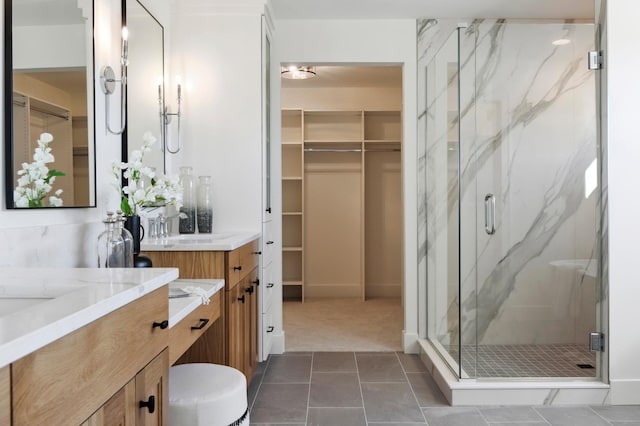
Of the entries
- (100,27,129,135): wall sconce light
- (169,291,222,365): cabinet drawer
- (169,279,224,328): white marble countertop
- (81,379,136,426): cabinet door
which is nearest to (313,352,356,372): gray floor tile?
(169,291,222,365): cabinet drawer

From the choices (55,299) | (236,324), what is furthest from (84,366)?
(236,324)

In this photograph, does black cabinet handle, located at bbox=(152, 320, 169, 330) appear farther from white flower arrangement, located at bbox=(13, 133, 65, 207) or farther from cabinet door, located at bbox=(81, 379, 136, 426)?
white flower arrangement, located at bbox=(13, 133, 65, 207)

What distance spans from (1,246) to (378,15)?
3.06 metres

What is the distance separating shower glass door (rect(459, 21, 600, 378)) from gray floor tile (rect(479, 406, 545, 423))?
0.23 metres

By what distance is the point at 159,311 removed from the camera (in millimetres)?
1308

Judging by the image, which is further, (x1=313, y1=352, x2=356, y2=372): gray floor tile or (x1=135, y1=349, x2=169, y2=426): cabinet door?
(x1=313, y1=352, x2=356, y2=372): gray floor tile


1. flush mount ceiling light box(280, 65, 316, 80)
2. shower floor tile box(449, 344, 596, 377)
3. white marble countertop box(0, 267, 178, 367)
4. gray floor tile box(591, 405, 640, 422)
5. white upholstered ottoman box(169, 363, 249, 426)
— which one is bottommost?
gray floor tile box(591, 405, 640, 422)

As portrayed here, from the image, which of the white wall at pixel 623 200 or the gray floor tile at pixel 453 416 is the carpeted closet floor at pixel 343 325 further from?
the white wall at pixel 623 200

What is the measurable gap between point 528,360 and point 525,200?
0.95 meters

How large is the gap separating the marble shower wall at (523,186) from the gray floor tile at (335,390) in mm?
687

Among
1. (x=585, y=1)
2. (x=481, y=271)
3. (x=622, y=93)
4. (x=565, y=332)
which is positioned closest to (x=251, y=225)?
(x=481, y=271)

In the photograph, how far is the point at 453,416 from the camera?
8.41ft

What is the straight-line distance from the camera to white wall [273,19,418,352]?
379 cm

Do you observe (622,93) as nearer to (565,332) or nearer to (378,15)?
(565,332)
